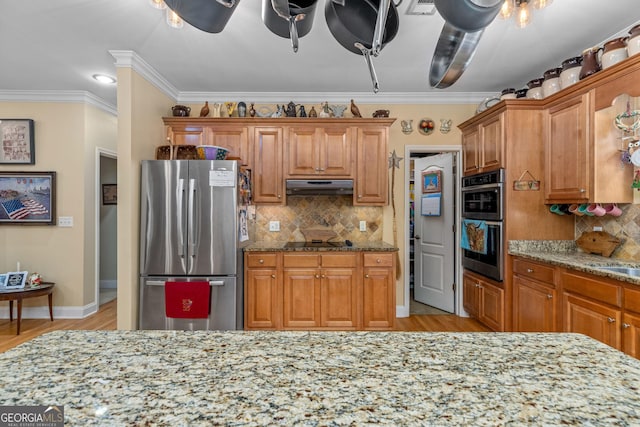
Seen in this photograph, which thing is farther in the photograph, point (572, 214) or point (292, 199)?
point (292, 199)

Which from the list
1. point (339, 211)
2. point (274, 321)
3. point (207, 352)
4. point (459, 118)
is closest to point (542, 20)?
point (459, 118)

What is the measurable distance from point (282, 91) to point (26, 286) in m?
3.66

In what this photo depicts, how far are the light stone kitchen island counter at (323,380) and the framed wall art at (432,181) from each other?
3.48 meters

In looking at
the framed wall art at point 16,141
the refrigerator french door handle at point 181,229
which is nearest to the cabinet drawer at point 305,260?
the refrigerator french door handle at point 181,229

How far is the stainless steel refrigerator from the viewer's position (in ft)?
9.74

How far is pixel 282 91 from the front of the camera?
3754mm

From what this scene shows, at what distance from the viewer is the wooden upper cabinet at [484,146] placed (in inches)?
119

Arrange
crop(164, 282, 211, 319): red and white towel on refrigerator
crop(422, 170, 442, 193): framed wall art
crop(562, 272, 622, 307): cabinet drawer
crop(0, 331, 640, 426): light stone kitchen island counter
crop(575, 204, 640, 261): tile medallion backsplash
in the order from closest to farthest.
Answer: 1. crop(0, 331, 640, 426): light stone kitchen island counter
2. crop(562, 272, 622, 307): cabinet drawer
3. crop(575, 204, 640, 261): tile medallion backsplash
4. crop(164, 282, 211, 319): red and white towel on refrigerator
5. crop(422, 170, 442, 193): framed wall art

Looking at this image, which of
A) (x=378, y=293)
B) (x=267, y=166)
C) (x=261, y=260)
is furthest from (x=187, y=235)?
(x=378, y=293)

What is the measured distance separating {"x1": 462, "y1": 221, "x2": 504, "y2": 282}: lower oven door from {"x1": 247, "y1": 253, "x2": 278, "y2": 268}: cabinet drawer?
7.01 ft

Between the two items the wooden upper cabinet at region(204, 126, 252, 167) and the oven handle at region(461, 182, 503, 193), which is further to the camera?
the wooden upper cabinet at region(204, 126, 252, 167)

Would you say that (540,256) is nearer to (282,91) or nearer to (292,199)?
(292,199)

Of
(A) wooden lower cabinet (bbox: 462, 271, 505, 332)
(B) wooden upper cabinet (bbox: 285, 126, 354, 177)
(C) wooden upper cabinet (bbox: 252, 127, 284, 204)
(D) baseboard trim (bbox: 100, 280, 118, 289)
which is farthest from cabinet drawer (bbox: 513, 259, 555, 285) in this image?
(D) baseboard trim (bbox: 100, 280, 118, 289)

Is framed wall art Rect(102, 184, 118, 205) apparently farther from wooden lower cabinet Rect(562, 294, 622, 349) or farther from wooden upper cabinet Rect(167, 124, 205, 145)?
wooden lower cabinet Rect(562, 294, 622, 349)
